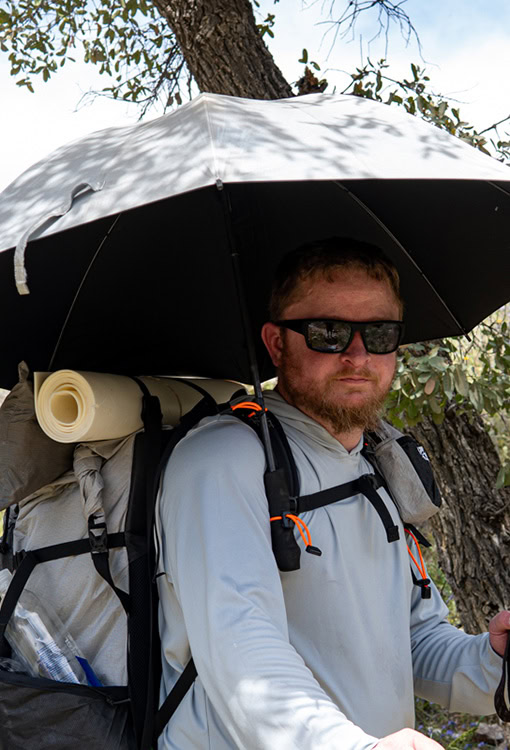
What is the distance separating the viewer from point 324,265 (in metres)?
2.32

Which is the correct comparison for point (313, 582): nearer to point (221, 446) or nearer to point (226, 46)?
point (221, 446)

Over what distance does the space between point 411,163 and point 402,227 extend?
0.88 meters

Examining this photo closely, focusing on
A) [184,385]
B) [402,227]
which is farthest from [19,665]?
[402,227]

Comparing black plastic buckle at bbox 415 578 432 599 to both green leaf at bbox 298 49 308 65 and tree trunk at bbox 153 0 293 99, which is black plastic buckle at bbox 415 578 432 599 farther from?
green leaf at bbox 298 49 308 65

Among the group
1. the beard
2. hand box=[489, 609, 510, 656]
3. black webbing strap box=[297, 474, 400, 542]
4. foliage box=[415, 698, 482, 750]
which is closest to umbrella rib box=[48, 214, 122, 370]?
the beard

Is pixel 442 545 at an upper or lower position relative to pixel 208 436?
lower

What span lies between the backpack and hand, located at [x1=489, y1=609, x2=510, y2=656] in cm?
58

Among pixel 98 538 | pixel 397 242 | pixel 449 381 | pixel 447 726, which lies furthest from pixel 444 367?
pixel 447 726

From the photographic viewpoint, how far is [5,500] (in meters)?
Answer: 2.01

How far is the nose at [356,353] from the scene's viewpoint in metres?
2.20

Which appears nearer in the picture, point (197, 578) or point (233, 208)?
Answer: point (197, 578)

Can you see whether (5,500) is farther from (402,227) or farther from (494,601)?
(494,601)

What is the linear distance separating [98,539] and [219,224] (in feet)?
3.26

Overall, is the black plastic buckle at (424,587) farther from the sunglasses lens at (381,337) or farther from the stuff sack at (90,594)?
the stuff sack at (90,594)
